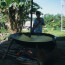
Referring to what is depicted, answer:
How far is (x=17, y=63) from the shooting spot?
3234 millimetres

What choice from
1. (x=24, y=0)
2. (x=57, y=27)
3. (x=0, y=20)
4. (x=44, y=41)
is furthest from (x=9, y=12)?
(x=57, y=27)

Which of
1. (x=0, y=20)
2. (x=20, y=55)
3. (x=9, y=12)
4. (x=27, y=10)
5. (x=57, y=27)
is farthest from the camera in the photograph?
(x=57, y=27)

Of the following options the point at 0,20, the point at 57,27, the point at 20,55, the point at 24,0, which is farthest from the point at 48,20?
the point at 20,55

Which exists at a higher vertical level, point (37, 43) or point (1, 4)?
point (1, 4)

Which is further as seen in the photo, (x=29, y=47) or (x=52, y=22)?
(x=52, y=22)

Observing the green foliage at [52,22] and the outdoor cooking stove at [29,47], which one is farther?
the green foliage at [52,22]

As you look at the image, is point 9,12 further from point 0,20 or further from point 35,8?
point 0,20

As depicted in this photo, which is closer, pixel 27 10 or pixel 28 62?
pixel 28 62

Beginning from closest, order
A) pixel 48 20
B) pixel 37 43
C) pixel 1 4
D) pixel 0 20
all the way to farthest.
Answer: pixel 37 43 < pixel 1 4 < pixel 0 20 < pixel 48 20

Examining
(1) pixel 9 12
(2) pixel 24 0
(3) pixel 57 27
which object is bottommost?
(3) pixel 57 27

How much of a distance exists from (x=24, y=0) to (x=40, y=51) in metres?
6.44

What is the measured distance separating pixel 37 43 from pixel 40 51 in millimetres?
374

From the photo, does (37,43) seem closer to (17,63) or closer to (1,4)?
(17,63)

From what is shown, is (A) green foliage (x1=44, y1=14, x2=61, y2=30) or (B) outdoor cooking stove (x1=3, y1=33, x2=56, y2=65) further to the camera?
(A) green foliage (x1=44, y1=14, x2=61, y2=30)
